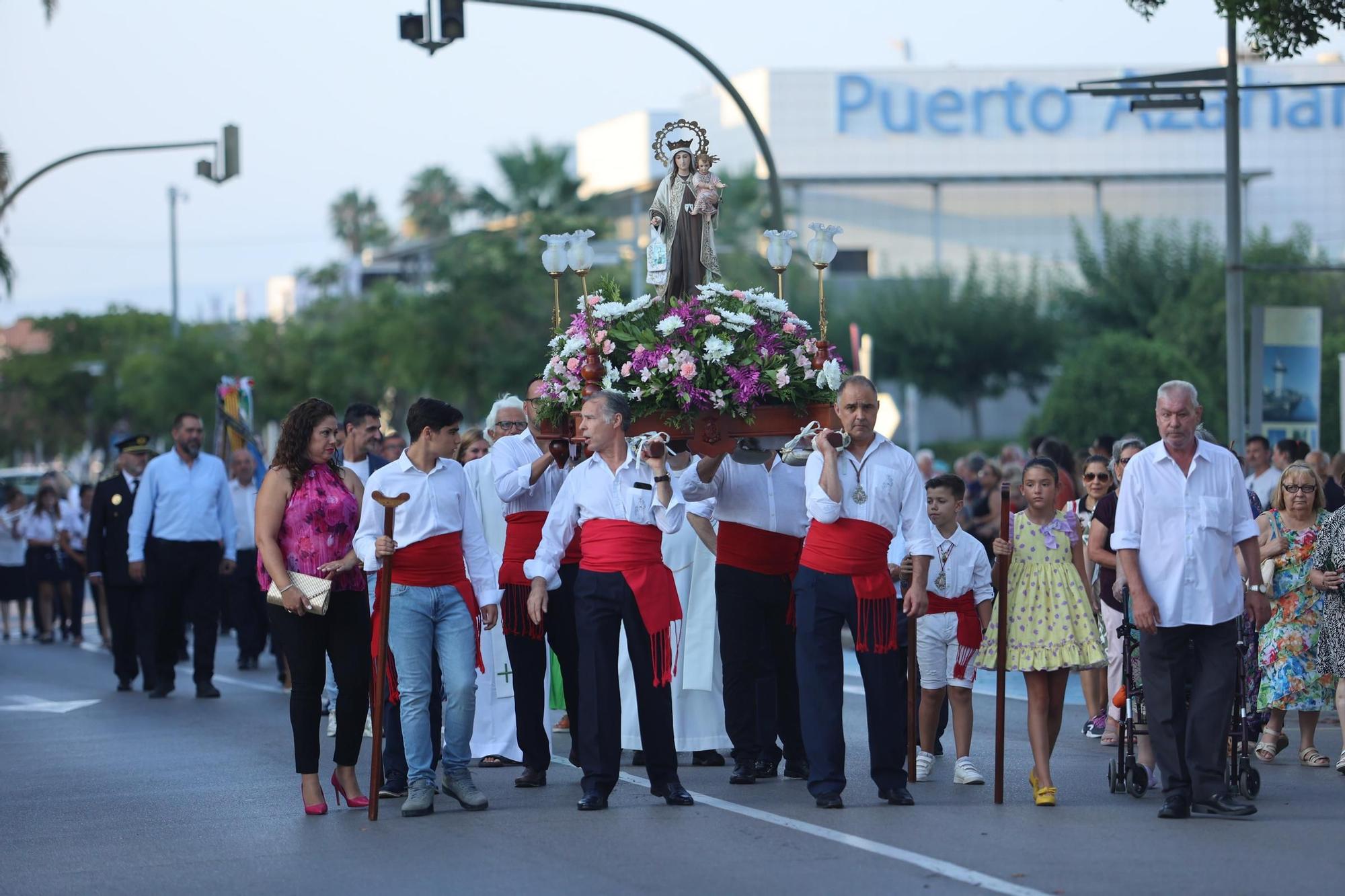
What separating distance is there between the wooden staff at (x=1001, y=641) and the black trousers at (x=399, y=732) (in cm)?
277

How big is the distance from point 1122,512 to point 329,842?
4.04m

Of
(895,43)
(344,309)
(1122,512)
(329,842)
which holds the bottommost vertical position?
(329,842)

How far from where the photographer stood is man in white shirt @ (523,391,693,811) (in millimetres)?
9555

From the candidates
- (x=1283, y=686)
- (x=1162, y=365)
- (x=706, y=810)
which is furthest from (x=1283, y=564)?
(x=1162, y=365)

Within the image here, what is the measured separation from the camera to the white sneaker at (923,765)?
1051 centimetres

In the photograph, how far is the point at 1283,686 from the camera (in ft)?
37.1

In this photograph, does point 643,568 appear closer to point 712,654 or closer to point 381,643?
point 381,643

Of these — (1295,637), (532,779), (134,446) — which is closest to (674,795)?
(532,779)

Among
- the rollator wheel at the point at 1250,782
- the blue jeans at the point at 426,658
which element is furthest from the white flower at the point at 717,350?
the rollator wheel at the point at 1250,782

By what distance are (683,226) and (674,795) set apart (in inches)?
139

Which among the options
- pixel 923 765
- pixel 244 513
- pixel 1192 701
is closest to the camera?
pixel 1192 701

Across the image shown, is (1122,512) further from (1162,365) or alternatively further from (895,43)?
(895,43)

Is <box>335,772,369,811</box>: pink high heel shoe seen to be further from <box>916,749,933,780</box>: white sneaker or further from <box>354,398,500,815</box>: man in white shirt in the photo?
<box>916,749,933,780</box>: white sneaker

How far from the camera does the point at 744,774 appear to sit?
1042 cm
